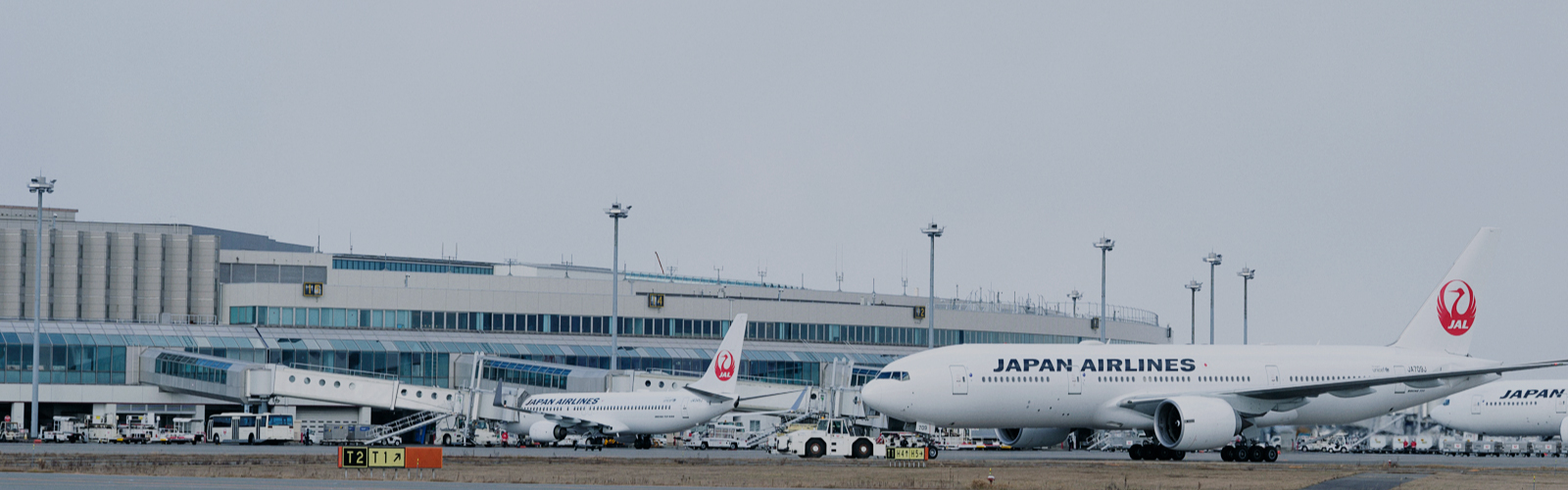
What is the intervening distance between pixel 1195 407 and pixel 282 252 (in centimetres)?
9572

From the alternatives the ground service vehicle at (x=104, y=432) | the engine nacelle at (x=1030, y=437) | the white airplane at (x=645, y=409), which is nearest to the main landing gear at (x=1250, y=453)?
the engine nacelle at (x=1030, y=437)

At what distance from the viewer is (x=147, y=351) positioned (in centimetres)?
10900

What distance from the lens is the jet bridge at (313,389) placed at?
96.2 metres

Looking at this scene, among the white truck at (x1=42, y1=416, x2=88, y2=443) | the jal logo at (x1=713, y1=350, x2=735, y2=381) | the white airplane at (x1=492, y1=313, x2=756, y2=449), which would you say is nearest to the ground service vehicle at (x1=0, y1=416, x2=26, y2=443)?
the white truck at (x1=42, y1=416, x2=88, y2=443)

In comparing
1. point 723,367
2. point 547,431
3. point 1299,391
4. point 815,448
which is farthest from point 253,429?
point 1299,391

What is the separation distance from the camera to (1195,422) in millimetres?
60750

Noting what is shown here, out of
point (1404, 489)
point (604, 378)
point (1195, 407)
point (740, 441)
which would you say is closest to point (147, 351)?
point (604, 378)

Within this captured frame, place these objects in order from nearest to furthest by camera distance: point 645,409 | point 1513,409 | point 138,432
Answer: point 645,409 → point 138,432 → point 1513,409

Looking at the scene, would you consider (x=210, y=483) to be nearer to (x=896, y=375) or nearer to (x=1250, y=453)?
(x=896, y=375)

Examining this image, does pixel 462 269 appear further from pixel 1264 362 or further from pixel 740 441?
pixel 1264 362

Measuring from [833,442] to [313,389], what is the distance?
146ft

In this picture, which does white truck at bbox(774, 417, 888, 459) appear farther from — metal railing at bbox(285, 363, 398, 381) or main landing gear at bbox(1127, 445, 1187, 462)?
metal railing at bbox(285, 363, 398, 381)

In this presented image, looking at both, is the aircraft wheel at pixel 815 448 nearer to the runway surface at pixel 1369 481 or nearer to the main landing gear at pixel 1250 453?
the main landing gear at pixel 1250 453

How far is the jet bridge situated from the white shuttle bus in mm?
4945
